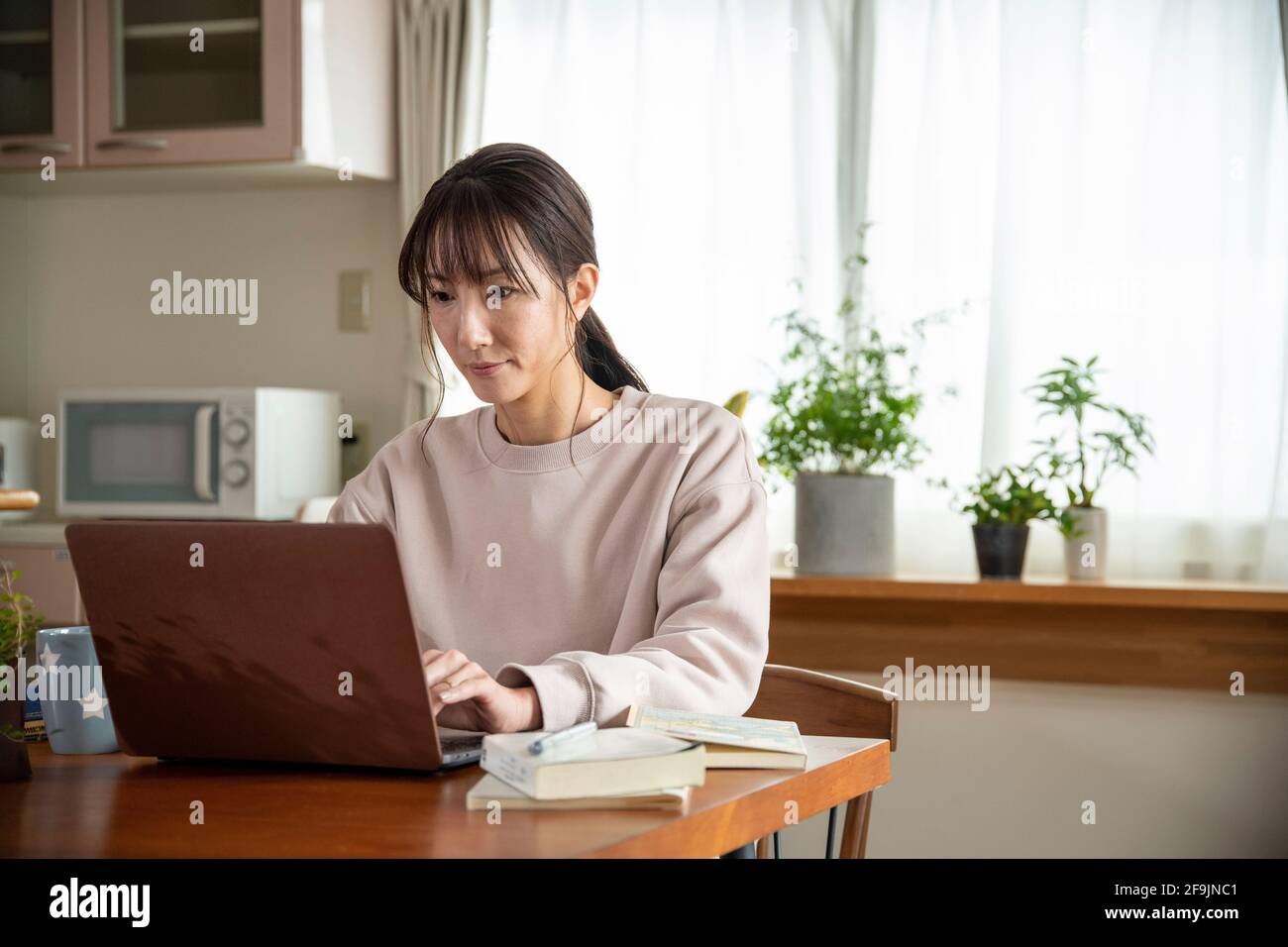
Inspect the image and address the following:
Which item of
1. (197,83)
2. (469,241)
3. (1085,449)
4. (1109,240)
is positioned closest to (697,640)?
(469,241)

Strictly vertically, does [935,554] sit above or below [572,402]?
below

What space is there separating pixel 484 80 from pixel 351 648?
2486 millimetres

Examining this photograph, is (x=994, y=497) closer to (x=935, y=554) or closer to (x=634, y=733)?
(x=935, y=554)

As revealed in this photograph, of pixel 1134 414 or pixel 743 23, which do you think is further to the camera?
pixel 743 23

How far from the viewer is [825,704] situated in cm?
155

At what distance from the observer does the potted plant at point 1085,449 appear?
8.81ft

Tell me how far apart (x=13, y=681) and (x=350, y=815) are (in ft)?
1.28

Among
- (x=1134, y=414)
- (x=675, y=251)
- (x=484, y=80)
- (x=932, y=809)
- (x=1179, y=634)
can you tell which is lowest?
(x=932, y=809)

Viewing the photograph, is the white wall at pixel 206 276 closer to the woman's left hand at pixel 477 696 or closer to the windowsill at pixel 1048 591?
the windowsill at pixel 1048 591

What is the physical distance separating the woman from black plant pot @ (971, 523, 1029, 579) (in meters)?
1.28

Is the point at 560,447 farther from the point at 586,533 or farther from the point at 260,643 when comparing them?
the point at 260,643

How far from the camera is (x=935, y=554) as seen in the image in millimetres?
2928

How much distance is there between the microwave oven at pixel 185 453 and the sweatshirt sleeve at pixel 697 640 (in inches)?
70.3
